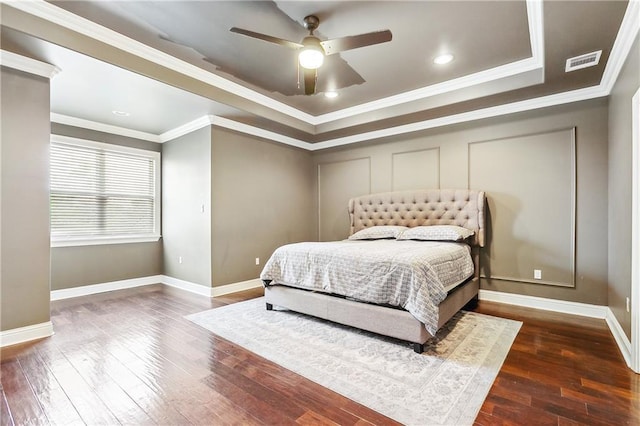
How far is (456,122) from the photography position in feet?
14.4

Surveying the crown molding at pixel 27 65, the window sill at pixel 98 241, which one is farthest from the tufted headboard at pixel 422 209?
the crown molding at pixel 27 65

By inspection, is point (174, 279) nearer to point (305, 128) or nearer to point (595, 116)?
point (305, 128)

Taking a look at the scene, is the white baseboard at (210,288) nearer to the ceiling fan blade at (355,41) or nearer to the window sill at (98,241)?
the window sill at (98,241)

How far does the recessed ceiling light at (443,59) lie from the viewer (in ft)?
10.6

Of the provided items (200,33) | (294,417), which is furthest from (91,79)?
(294,417)

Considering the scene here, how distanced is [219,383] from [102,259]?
12.8 ft

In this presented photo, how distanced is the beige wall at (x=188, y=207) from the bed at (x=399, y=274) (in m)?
1.59

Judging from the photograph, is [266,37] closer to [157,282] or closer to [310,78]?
[310,78]

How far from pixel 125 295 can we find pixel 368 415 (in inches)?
168

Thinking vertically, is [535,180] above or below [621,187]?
above

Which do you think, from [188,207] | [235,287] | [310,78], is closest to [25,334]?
[235,287]

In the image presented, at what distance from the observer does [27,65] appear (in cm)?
278

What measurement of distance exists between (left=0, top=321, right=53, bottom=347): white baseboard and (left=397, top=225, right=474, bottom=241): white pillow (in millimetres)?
4169

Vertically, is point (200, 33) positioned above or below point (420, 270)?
above
